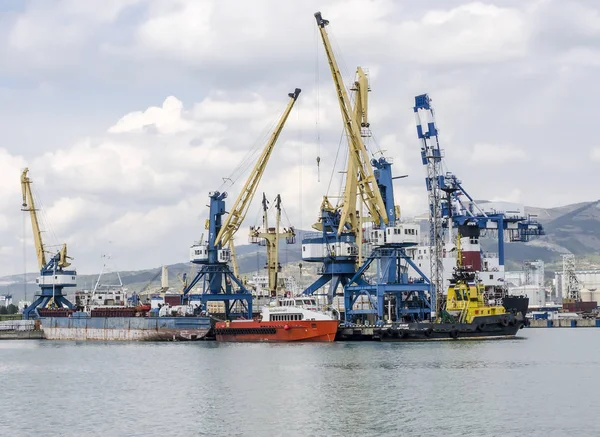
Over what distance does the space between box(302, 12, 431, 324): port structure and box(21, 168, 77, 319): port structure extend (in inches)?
1684

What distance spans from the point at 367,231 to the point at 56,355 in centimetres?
4516

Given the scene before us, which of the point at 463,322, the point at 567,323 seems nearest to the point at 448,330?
the point at 463,322

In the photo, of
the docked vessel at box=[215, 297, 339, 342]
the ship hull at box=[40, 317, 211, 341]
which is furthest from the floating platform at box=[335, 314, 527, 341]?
the ship hull at box=[40, 317, 211, 341]

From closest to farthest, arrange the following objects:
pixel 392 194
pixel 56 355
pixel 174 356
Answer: pixel 174 356
pixel 56 355
pixel 392 194

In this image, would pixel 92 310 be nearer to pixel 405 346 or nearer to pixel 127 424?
pixel 405 346

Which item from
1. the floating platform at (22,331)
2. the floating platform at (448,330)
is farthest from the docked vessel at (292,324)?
the floating platform at (22,331)

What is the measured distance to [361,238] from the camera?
121 meters

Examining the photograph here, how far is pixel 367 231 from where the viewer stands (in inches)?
5037

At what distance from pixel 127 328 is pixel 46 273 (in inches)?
1179

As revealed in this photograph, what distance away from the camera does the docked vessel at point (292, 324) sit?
350 ft

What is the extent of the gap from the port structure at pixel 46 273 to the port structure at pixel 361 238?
42780mm

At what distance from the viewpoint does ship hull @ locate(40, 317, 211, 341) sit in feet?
395

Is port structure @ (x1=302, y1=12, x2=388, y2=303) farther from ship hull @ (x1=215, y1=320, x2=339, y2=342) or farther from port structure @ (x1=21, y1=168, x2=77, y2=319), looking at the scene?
port structure @ (x1=21, y1=168, x2=77, y2=319)

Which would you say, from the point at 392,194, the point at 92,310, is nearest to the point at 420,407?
the point at 392,194
